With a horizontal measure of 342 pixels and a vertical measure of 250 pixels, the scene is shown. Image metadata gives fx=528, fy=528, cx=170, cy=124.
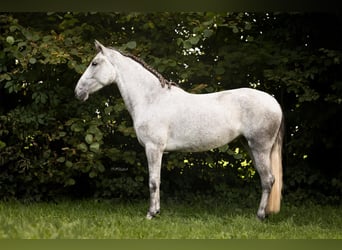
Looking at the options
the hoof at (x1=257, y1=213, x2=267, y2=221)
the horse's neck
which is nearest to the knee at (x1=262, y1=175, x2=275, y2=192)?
the hoof at (x1=257, y1=213, x2=267, y2=221)

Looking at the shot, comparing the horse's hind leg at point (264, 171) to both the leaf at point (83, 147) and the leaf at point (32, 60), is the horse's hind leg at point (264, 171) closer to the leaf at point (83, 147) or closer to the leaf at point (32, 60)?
the leaf at point (83, 147)

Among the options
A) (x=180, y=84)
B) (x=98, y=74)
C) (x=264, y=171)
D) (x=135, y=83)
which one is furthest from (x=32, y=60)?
(x=264, y=171)

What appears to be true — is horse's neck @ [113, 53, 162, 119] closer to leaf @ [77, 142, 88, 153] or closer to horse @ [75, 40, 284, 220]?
horse @ [75, 40, 284, 220]

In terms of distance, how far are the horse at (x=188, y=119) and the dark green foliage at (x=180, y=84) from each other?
0.78 m

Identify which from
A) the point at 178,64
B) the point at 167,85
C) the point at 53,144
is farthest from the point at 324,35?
the point at 53,144

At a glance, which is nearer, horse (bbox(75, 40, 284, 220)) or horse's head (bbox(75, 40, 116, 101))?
horse (bbox(75, 40, 284, 220))

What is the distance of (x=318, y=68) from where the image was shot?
230 inches

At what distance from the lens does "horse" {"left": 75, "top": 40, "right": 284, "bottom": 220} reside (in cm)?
468

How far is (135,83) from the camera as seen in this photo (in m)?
4.81

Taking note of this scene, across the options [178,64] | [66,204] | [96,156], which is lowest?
[66,204]

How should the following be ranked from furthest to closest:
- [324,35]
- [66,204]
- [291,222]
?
[324,35] → [66,204] → [291,222]

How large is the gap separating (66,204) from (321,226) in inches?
105

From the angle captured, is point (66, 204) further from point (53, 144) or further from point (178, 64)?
point (178, 64)

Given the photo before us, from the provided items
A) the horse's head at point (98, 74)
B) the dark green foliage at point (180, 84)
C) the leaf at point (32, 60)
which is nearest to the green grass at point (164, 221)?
the dark green foliage at point (180, 84)
